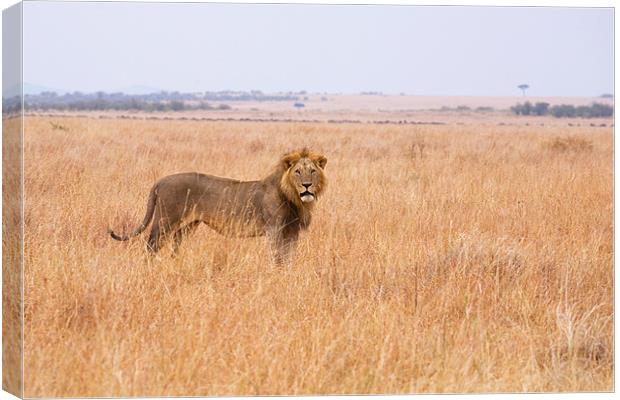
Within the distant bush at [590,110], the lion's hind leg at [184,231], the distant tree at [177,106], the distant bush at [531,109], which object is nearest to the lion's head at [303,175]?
the lion's hind leg at [184,231]

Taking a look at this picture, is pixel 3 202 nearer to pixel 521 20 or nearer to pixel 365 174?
pixel 521 20

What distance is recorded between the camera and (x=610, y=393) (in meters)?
5.34

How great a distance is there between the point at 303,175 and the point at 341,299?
107cm

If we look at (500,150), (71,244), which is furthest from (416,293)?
(500,150)

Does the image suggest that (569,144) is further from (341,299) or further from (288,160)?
(341,299)

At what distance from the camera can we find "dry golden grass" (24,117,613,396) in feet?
16.4

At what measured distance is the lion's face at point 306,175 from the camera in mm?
6840

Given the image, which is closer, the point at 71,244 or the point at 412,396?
the point at 412,396

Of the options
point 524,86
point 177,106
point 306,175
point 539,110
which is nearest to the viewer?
point 306,175

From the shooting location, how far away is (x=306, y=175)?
22.4 feet

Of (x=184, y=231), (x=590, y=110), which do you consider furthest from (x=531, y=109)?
(x=184, y=231)

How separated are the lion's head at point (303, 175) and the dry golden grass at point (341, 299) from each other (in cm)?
49

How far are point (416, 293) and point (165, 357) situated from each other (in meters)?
1.72

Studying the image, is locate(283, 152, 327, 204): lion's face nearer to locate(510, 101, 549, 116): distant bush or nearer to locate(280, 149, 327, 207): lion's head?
locate(280, 149, 327, 207): lion's head
